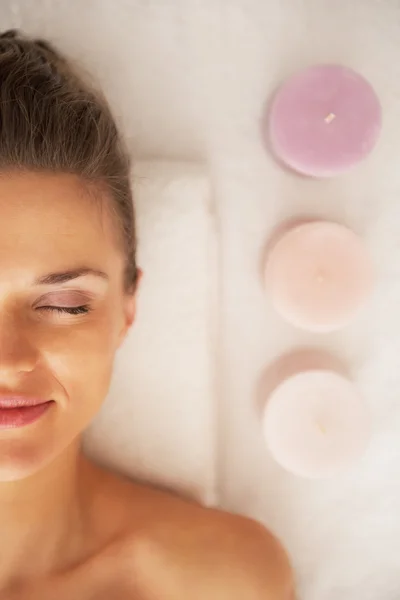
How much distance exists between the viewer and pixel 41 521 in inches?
32.9

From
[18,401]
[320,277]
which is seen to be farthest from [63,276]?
[320,277]

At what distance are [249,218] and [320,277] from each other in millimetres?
168

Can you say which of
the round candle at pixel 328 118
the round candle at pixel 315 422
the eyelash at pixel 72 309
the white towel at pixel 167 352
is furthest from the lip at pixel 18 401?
the round candle at pixel 328 118

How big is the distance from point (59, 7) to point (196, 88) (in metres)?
0.25

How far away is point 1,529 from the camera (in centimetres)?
81

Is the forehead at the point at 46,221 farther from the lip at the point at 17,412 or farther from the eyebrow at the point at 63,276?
the lip at the point at 17,412

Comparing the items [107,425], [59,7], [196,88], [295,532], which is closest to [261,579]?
[295,532]

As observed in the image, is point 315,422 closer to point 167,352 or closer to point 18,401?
point 167,352

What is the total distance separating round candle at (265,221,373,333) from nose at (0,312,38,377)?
0.41 m

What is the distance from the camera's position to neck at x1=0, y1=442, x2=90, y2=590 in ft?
2.66

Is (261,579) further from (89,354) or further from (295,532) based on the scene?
(89,354)

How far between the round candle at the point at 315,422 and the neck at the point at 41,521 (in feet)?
1.02

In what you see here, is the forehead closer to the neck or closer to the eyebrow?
the eyebrow

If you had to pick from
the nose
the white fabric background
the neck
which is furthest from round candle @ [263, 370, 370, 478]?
the nose
